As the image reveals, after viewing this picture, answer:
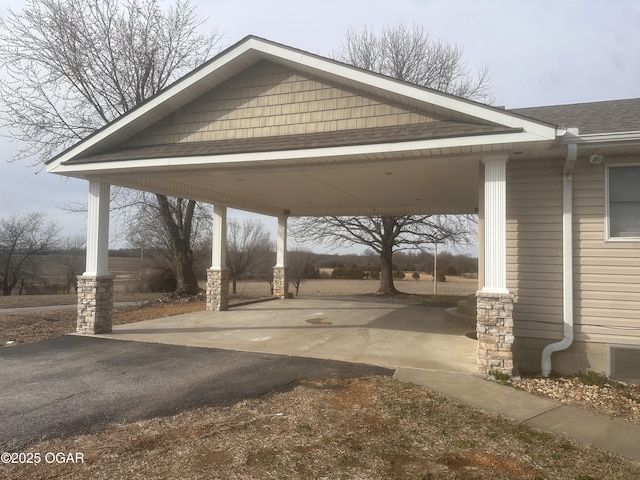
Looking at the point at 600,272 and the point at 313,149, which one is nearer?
the point at 600,272

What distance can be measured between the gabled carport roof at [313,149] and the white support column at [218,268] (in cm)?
181

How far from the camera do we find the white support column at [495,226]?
5840mm

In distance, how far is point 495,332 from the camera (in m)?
5.75

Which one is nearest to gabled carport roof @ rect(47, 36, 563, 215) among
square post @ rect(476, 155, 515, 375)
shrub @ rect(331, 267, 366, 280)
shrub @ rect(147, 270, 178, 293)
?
square post @ rect(476, 155, 515, 375)

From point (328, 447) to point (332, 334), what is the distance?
5319 millimetres

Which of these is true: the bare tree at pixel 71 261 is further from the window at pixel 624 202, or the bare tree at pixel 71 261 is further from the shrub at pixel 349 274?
the window at pixel 624 202

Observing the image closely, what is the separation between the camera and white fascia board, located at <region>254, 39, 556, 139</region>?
222 inches

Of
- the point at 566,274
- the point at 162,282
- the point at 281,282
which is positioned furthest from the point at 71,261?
the point at 566,274

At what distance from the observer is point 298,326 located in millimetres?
9805

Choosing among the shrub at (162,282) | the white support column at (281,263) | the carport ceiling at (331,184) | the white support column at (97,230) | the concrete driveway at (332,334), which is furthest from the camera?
the shrub at (162,282)

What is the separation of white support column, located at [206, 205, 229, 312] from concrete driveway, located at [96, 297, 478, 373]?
0.55m

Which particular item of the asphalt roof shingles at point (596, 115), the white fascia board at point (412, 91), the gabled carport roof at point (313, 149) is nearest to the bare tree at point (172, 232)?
the gabled carport roof at point (313, 149)

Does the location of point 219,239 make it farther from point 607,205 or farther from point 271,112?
point 607,205

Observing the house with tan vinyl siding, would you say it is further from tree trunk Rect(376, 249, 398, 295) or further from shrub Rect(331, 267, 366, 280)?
shrub Rect(331, 267, 366, 280)
